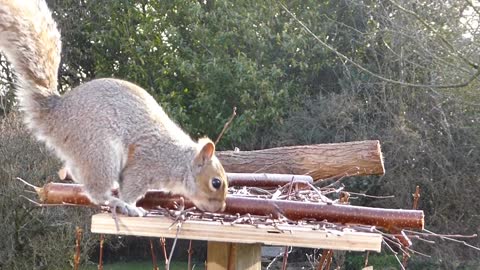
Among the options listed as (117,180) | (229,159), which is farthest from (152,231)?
(229,159)

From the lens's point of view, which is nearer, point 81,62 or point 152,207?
point 152,207

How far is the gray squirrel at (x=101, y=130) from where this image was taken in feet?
7.08

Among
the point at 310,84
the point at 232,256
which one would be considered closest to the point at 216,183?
the point at 232,256

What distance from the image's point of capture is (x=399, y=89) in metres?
9.14

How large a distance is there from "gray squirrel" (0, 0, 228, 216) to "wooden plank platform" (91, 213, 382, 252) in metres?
0.32

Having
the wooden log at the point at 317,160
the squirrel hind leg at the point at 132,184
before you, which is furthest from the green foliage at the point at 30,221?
the squirrel hind leg at the point at 132,184

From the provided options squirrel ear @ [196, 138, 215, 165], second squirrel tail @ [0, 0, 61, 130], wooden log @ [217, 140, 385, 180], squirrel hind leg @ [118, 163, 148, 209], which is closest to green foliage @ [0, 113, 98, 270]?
wooden log @ [217, 140, 385, 180]

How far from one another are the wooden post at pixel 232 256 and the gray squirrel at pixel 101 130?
0.13 metres

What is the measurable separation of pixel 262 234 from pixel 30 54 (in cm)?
111

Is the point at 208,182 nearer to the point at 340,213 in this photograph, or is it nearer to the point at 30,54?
the point at 340,213

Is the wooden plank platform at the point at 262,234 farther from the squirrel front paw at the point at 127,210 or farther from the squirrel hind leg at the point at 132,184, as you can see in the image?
the squirrel hind leg at the point at 132,184

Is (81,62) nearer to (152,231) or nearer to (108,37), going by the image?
(108,37)

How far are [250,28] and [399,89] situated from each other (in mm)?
1860

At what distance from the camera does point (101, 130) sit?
7.26 feet
